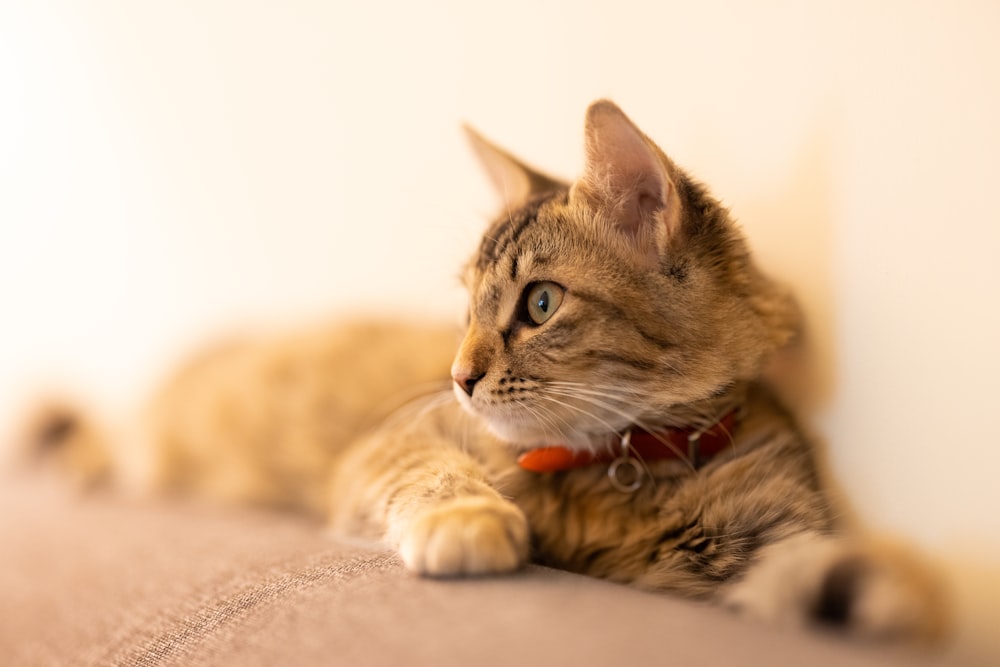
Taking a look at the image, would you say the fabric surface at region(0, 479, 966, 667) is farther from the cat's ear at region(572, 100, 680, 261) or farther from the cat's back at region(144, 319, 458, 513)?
the cat's ear at region(572, 100, 680, 261)

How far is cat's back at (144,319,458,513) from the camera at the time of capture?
5.87 ft

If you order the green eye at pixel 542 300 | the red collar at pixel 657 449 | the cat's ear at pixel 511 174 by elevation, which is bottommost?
the red collar at pixel 657 449

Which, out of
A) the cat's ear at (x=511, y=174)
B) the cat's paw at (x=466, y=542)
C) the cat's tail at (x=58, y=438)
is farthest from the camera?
the cat's tail at (x=58, y=438)

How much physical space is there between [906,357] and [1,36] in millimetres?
3166

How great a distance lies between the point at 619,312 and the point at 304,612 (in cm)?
60

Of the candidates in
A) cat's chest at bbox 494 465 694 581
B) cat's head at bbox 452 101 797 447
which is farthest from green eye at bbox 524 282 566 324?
cat's chest at bbox 494 465 694 581

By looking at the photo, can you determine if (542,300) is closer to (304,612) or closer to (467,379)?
(467,379)

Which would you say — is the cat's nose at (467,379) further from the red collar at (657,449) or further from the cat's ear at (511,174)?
the cat's ear at (511,174)

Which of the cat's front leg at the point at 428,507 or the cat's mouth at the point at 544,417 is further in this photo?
the cat's mouth at the point at 544,417

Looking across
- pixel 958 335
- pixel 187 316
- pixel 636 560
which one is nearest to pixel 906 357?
pixel 958 335

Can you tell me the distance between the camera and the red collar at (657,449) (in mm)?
1156

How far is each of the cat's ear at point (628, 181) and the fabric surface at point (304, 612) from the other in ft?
1.70

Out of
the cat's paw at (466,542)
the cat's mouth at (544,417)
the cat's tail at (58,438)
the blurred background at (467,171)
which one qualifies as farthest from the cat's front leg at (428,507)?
the cat's tail at (58,438)

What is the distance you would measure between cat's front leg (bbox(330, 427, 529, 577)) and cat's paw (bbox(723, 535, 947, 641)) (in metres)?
0.31
